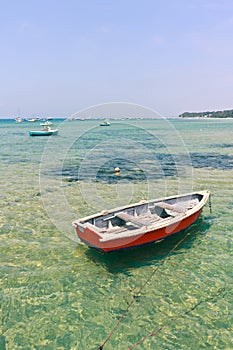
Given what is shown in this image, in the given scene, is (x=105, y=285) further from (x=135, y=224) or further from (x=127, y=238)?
(x=135, y=224)

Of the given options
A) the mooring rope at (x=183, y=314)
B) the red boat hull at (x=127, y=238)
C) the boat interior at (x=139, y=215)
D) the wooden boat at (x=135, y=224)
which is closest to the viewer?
the mooring rope at (x=183, y=314)

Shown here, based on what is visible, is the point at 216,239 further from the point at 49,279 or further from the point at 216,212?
the point at 49,279

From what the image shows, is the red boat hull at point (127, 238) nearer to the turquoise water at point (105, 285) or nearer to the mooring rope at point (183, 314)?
the turquoise water at point (105, 285)

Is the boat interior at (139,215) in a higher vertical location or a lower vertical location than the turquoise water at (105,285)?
higher

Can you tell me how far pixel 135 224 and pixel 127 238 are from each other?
1180 mm

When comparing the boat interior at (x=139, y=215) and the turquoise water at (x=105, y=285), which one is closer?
the turquoise water at (x=105, y=285)

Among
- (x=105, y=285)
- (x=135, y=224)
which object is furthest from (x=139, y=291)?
(x=135, y=224)

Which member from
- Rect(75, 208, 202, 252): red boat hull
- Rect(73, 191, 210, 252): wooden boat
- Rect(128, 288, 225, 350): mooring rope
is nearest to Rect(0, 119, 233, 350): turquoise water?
Rect(128, 288, 225, 350): mooring rope

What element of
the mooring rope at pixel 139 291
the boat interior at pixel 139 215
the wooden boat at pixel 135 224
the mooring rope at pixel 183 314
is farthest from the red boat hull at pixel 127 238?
the mooring rope at pixel 183 314

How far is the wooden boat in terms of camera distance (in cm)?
972

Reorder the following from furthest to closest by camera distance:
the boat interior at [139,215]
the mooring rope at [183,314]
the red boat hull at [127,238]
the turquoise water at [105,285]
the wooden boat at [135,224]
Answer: the boat interior at [139,215]
the wooden boat at [135,224]
the red boat hull at [127,238]
the turquoise water at [105,285]
the mooring rope at [183,314]

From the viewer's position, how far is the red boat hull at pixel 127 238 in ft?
31.4

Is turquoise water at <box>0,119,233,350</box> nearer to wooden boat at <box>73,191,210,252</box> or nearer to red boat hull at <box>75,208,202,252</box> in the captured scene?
red boat hull at <box>75,208,202,252</box>

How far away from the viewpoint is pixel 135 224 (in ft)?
35.8
